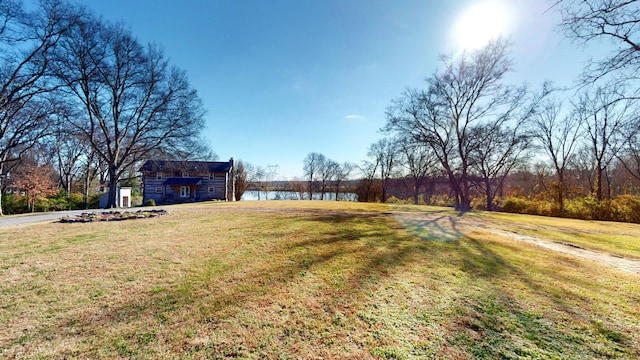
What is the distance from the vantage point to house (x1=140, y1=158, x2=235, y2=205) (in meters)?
27.3

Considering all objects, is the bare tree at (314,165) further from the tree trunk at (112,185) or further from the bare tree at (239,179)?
the tree trunk at (112,185)

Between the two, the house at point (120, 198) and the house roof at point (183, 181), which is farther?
the house roof at point (183, 181)

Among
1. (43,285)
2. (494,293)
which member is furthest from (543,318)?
(43,285)

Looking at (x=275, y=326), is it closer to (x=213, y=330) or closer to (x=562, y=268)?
(x=213, y=330)

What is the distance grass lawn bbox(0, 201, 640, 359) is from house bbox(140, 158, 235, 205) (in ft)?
78.9

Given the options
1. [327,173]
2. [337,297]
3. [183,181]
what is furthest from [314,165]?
[337,297]

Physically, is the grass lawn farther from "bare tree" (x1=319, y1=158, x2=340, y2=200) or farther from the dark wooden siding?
"bare tree" (x1=319, y1=158, x2=340, y2=200)

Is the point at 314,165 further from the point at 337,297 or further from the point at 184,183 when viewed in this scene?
the point at 337,297

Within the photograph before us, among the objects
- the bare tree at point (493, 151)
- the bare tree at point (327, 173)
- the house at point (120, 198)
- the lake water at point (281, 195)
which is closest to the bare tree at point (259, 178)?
the lake water at point (281, 195)

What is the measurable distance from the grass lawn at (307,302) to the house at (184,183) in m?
24.1

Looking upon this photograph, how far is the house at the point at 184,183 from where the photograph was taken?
27.3 m

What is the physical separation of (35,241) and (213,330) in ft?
23.6

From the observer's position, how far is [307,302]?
296 centimetres

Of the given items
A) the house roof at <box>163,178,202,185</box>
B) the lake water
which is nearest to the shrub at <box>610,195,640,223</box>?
the lake water
